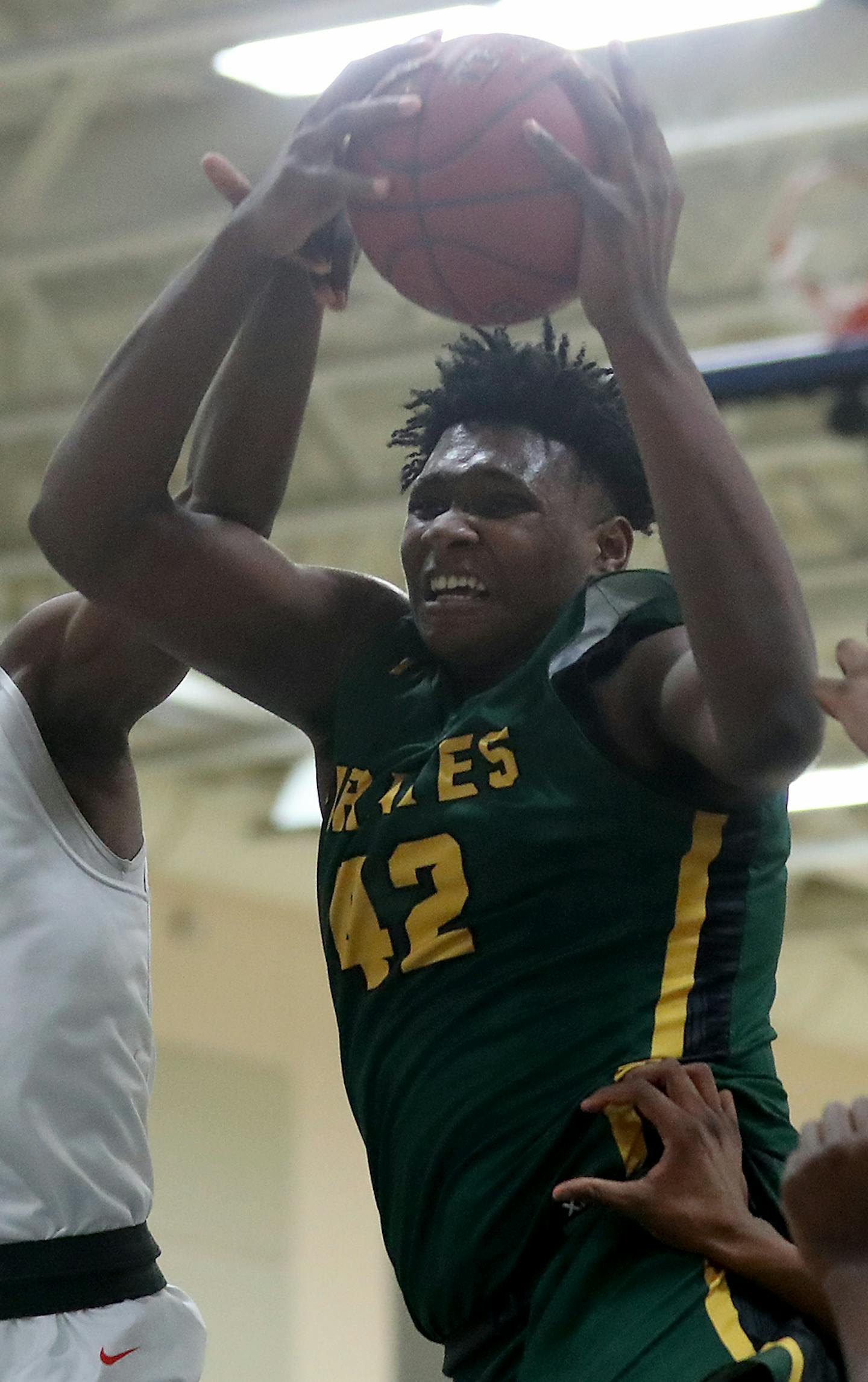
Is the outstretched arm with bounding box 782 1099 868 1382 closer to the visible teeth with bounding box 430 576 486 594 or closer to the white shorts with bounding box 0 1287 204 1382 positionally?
the visible teeth with bounding box 430 576 486 594

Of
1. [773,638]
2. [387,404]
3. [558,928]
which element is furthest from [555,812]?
[387,404]

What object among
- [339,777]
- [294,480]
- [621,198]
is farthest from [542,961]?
[294,480]

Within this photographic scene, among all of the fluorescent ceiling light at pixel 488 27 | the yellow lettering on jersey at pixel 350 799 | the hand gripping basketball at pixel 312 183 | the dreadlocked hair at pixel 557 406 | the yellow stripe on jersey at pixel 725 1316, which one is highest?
the fluorescent ceiling light at pixel 488 27

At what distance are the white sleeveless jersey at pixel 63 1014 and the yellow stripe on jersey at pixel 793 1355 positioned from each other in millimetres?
1079

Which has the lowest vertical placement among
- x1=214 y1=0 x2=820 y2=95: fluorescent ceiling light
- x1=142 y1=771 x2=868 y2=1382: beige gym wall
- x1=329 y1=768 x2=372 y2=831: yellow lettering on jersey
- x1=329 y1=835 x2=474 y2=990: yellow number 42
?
x1=142 y1=771 x2=868 y2=1382: beige gym wall

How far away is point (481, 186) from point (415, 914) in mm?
854

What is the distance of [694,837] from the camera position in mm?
2396

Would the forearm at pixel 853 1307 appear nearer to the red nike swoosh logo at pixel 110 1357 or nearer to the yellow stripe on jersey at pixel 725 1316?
the yellow stripe on jersey at pixel 725 1316

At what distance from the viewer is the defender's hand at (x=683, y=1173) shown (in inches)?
88.9

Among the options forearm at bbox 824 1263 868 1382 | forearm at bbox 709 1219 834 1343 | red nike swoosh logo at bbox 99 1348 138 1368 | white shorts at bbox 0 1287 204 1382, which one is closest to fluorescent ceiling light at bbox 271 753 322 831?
white shorts at bbox 0 1287 204 1382

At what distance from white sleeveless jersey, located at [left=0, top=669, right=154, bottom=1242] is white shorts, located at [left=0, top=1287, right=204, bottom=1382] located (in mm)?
116

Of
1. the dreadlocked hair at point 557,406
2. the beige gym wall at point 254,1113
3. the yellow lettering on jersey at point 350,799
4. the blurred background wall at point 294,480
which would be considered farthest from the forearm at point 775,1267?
the beige gym wall at point 254,1113

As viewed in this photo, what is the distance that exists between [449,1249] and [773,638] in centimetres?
77

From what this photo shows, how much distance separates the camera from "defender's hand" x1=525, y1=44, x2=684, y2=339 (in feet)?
7.53
